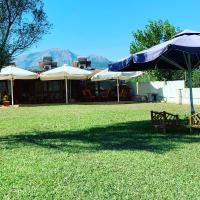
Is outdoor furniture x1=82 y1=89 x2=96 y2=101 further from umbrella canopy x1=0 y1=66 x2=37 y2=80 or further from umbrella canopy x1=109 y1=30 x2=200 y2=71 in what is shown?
umbrella canopy x1=109 y1=30 x2=200 y2=71

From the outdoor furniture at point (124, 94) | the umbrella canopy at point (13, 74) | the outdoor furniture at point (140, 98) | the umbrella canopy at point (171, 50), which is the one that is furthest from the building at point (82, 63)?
the umbrella canopy at point (171, 50)

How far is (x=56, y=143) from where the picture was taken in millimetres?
12516

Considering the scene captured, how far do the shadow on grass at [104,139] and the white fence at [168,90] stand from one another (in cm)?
1473

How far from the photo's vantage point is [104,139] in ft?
42.9

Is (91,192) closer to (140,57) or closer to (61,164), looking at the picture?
(61,164)

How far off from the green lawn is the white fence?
15021 millimetres

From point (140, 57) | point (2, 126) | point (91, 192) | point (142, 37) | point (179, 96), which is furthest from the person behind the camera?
point (142, 37)

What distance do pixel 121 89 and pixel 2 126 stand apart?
21.0 m

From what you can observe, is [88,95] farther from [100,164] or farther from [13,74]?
[100,164]

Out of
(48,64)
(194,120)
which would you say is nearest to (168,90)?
(194,120)

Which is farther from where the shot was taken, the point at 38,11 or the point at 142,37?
the point at 142,37

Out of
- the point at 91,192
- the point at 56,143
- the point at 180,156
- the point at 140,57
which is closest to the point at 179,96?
the point at 140,57

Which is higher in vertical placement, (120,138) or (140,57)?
(140,57)

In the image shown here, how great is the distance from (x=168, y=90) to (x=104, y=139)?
20310 millimetres
